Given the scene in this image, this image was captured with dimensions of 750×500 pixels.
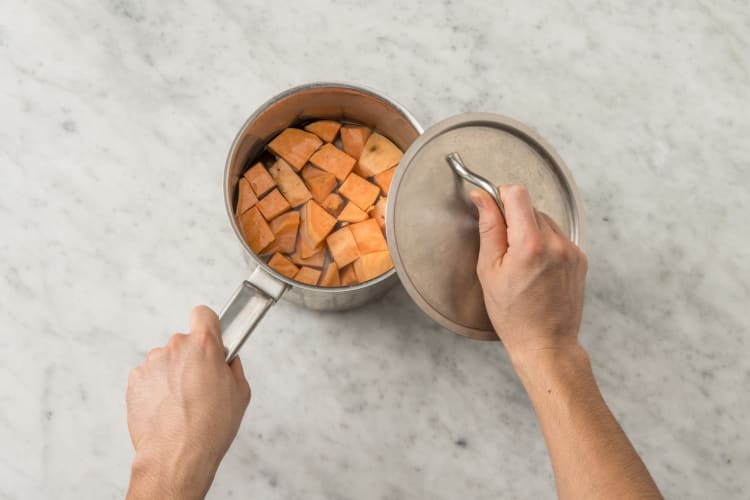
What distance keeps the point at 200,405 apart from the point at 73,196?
1.55ft

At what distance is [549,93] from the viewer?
1.12 metres

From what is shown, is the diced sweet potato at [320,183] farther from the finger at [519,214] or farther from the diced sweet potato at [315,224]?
the finger at [519,214]

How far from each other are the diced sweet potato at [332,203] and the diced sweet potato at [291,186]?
0.03 m

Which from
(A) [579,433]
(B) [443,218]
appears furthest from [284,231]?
(A) [579,433]

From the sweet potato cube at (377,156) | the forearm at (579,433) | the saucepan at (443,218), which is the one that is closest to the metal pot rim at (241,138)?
the saucepan at (443,218)

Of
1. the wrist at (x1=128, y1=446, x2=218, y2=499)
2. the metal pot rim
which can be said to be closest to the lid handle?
the metal pot rim

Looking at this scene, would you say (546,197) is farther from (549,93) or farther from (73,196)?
(73,196)

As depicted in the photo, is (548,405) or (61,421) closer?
(548,405)

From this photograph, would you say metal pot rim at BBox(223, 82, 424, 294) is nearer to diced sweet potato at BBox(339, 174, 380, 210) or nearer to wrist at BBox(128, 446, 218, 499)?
diced sweet potato at BBox(339, 174, 380, 210)

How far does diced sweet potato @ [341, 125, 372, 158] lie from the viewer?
3.28 ft

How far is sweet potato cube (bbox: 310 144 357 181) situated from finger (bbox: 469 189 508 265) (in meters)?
0.29

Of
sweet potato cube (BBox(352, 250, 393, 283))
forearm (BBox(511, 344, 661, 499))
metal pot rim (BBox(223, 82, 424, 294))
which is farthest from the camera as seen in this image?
sweet potato cube (BBox(352, 250, 393, 283))

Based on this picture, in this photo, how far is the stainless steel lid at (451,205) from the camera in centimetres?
77

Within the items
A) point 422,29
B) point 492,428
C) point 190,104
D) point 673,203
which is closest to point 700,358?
point 673,203
